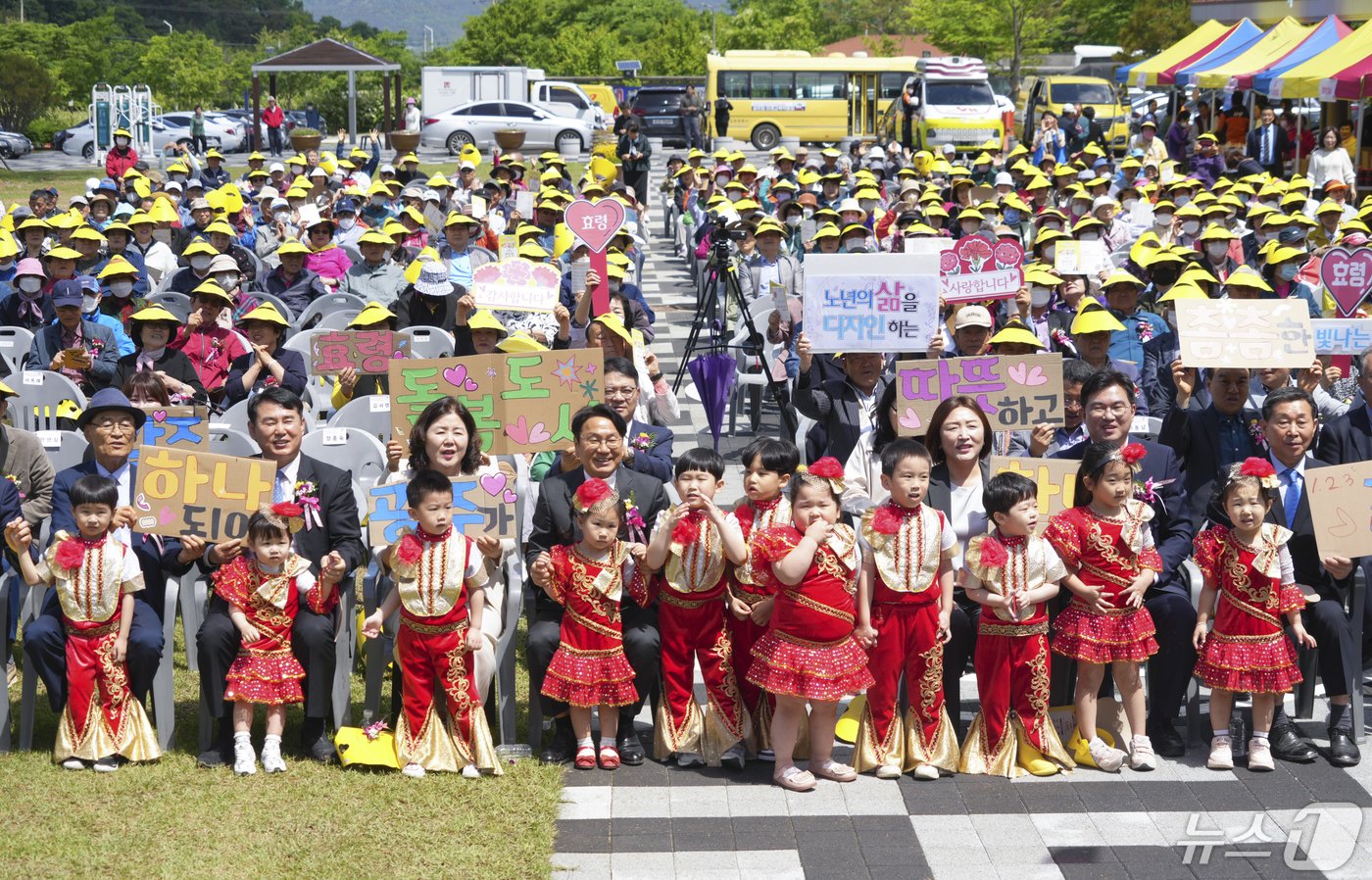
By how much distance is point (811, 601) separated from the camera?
18.8ft

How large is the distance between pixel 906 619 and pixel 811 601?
1.38 ft

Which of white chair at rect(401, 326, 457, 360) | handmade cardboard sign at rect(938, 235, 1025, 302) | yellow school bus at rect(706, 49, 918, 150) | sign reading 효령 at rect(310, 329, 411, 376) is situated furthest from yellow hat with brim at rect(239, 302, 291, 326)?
yellow school bus at rect(706, 49, 918, 150)

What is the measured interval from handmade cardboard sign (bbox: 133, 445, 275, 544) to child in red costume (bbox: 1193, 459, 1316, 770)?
367 centimetres

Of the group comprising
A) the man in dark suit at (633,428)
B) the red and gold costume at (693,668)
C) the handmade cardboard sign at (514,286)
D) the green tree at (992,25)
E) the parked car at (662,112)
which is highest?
the green tree at (992,25)

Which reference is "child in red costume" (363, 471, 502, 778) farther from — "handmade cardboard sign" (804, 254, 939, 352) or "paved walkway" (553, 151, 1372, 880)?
"handmade cardboard sign" (804, 254, 939, 352)

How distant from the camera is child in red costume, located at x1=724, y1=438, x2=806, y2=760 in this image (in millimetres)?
5895

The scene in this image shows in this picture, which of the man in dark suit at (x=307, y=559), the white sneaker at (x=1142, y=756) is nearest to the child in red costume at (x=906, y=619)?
the white sneaker at (x=1142, y=756)

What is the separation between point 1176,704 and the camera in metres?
6.28

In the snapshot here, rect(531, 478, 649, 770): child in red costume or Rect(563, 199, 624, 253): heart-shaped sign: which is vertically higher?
Rect(563, 199, 624, 253): heart-shaped sign

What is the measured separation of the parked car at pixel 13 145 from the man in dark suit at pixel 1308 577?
141 ft

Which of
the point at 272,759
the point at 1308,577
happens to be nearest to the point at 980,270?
the point at 1308,577

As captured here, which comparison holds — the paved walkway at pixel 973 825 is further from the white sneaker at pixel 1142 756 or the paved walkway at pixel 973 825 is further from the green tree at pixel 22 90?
the green tree at pixel 22 90

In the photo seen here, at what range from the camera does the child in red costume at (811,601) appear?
568 centimetres

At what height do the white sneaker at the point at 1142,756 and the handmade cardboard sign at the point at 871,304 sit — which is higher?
the handmade cardboard sign at the point at 871,304
